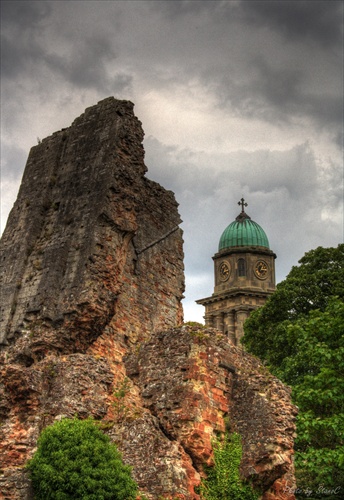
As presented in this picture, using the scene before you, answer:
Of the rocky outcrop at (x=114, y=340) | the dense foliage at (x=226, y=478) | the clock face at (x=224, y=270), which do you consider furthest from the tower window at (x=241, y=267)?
the dense foliage at (x=226, y=478)

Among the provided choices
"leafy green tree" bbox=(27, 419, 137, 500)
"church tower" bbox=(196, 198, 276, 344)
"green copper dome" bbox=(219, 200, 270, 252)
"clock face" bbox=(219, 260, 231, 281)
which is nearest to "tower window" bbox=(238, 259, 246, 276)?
"church tower" bbox=(196, 198, 276, 344)

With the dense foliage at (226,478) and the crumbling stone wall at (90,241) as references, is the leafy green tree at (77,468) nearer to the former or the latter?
the dense foliage at (226,478)

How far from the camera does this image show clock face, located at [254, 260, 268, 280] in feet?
178

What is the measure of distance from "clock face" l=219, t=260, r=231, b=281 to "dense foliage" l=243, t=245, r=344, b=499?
2752cm

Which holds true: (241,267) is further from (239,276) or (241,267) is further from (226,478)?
(226,478)

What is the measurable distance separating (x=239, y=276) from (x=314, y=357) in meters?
35.7

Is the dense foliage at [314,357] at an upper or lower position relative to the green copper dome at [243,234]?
lower

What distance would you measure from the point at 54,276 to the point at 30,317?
982 mm

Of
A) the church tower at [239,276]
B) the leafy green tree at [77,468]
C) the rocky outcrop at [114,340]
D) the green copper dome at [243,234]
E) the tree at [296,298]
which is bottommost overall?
the leafy green tree at [77,468]

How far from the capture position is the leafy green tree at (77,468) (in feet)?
30.9

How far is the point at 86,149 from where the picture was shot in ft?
52.3

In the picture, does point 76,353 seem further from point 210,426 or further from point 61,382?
point 210,426

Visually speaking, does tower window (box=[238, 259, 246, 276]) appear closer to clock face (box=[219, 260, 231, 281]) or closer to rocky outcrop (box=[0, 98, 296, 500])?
clock face (box=[219, 260, 231, 281])

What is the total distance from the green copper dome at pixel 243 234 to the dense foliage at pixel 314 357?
1112 inches
